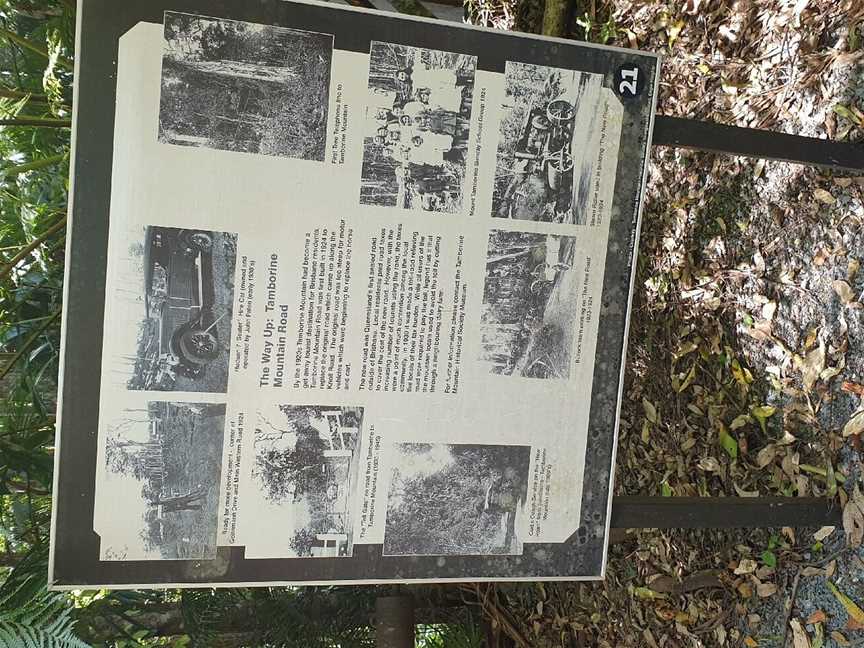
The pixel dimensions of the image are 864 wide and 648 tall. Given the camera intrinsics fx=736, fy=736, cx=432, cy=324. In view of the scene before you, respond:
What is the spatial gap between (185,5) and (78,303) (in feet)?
2.68

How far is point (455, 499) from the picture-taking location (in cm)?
218

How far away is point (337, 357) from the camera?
2.02m

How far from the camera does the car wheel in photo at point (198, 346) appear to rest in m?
1.96

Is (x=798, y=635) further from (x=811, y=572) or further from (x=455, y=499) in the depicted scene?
(x=455, y=499)

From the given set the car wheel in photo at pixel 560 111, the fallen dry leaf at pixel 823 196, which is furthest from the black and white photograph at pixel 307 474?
the fallen dry leaf at pixel 823 196

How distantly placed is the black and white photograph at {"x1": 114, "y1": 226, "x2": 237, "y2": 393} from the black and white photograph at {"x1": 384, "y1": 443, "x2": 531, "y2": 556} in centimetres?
60

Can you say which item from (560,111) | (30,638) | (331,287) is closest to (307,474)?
(331,287)

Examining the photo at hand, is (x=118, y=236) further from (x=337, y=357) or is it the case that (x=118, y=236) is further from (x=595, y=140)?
(x=595, y=140)

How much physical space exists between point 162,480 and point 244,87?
108 cm

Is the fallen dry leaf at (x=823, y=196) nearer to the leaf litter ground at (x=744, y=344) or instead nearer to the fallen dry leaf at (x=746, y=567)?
the leaf litter ground at (x=744, y=344)

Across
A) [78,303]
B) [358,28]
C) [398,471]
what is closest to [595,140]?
[358,28]

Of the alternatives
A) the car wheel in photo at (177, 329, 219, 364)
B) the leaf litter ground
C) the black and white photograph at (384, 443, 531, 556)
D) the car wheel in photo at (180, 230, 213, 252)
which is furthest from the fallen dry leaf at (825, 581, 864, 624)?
the car wheel in photo at (180, 230, 213, 252)

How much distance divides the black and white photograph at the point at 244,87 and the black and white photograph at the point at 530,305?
610 millimetres

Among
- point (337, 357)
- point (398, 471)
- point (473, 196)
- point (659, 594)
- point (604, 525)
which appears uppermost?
point (473, 196)
